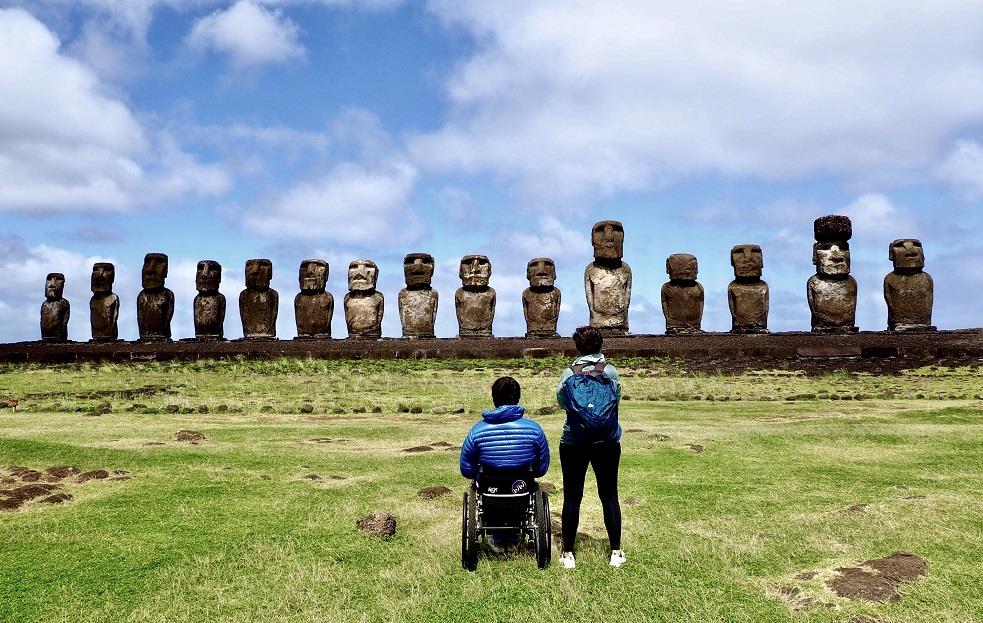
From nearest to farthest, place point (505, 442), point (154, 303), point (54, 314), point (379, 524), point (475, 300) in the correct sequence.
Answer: point (505, 442)
point (379, 524)
point (475, 300)
point (154, 303)
point (54, 314)

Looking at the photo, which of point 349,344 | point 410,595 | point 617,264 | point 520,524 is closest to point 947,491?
point 520,524

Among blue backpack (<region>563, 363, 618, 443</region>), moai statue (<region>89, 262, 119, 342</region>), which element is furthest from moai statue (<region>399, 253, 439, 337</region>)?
blue backpack (<region>563, 363, 618, 443</region>)

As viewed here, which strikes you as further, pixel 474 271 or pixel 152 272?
pixel 152 272

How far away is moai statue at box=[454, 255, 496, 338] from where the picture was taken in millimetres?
25062

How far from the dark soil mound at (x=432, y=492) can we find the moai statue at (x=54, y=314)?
2676cm

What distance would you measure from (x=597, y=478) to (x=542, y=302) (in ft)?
63.9

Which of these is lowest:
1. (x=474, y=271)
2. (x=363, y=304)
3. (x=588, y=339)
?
(x=588, y=339)

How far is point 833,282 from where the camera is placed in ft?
79.4

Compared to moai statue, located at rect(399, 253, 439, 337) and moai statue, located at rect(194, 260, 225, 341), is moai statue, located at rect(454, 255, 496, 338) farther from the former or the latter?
moai statue, located at rect(194, 260, 225, 341)

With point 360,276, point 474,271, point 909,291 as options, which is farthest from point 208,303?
point 909,291

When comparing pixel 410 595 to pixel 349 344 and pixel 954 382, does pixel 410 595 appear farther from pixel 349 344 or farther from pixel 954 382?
pixel 349 344

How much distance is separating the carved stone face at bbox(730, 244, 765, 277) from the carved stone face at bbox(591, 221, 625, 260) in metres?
3.39

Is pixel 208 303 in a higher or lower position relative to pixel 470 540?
higher

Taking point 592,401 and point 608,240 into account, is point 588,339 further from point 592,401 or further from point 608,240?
point 608,240
